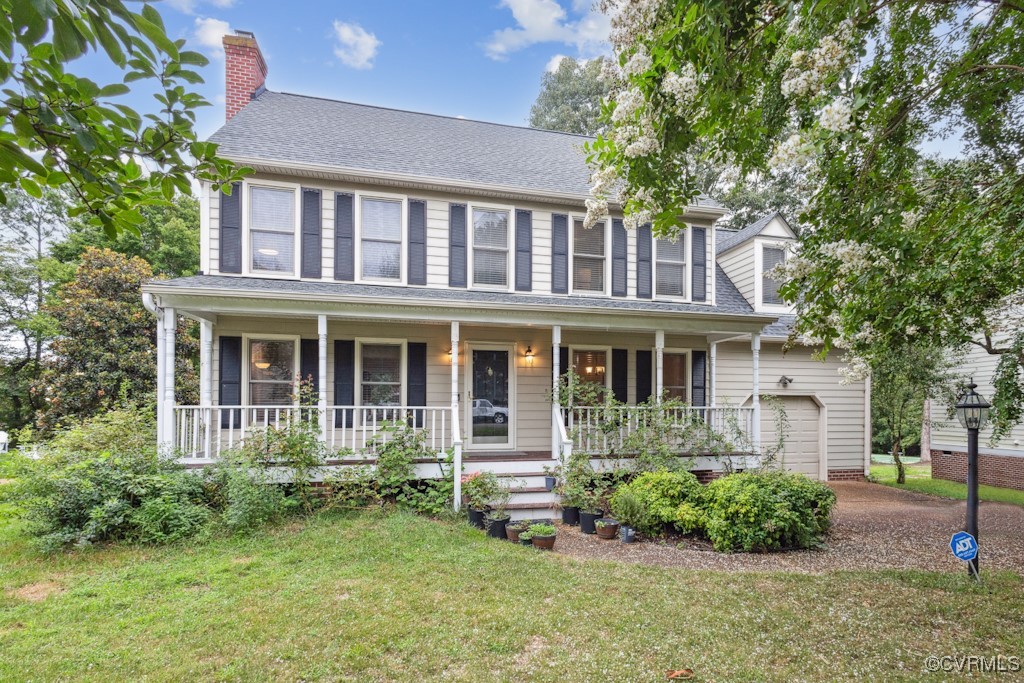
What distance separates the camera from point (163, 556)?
214 inches

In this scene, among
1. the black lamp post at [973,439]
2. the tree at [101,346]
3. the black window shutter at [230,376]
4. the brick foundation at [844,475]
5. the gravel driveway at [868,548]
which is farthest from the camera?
the tree at [101,346]

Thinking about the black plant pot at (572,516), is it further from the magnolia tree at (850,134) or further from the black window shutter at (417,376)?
the magnolia tree at (850,134)

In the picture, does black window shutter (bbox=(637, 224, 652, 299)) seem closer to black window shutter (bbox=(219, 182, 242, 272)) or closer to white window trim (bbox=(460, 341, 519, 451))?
white window trim (bbox=(460, 341, 519, 451))

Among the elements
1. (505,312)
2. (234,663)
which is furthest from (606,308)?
(234,663)

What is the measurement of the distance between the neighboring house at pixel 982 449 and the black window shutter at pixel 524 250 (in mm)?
9682

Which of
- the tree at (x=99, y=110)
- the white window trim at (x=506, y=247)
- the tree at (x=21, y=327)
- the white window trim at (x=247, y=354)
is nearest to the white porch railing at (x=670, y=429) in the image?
the white window trim at (x=506, y=247)

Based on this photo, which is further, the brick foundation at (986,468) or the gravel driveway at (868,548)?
the brick foundation at (986,468)

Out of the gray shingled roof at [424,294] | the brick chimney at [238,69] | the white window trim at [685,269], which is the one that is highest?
the brick chimney at [238,69]

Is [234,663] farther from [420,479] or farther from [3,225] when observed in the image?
[3,225]

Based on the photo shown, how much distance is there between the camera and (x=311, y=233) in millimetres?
8625

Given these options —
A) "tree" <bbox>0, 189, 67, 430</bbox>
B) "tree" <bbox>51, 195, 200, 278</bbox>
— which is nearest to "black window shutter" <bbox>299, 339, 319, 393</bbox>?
"tree" <bbox>0, 189, 67, 430</bbox>

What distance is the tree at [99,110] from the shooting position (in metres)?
1.33

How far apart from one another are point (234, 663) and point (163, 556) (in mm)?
2837

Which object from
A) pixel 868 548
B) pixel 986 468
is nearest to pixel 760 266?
pixel 868 548
